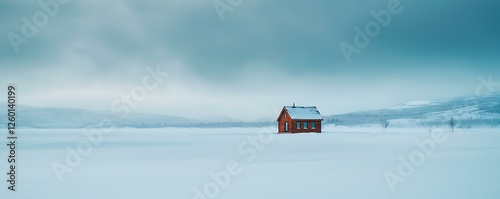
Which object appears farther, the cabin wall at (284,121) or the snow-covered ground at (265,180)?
the cabin wall at (284,121)

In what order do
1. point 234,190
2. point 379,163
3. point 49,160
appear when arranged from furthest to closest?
point 49,160, point 379,163, point 234,190

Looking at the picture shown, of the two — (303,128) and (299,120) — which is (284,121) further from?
(303,128)

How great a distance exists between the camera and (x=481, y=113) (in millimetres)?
149000

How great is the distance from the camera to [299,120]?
5225 cm

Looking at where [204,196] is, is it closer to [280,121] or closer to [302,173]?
[302,173]

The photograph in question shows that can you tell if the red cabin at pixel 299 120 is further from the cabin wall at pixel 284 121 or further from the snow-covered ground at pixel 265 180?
the snow-covered ground at pixel 265 180

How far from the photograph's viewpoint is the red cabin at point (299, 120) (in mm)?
51963

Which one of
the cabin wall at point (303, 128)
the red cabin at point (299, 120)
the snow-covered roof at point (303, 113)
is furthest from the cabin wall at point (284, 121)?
the snow-covered roof at point (303, 113)

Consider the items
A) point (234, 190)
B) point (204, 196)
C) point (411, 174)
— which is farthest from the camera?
point (411, 174)

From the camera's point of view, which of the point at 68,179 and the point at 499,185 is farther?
the point at 68,179

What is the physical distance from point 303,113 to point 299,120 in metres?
1.99

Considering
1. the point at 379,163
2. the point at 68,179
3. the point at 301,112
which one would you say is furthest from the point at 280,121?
the point at 68,179

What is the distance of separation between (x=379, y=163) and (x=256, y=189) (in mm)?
7647

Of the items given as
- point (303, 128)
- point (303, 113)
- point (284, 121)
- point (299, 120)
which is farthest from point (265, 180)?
point (303, 113)
